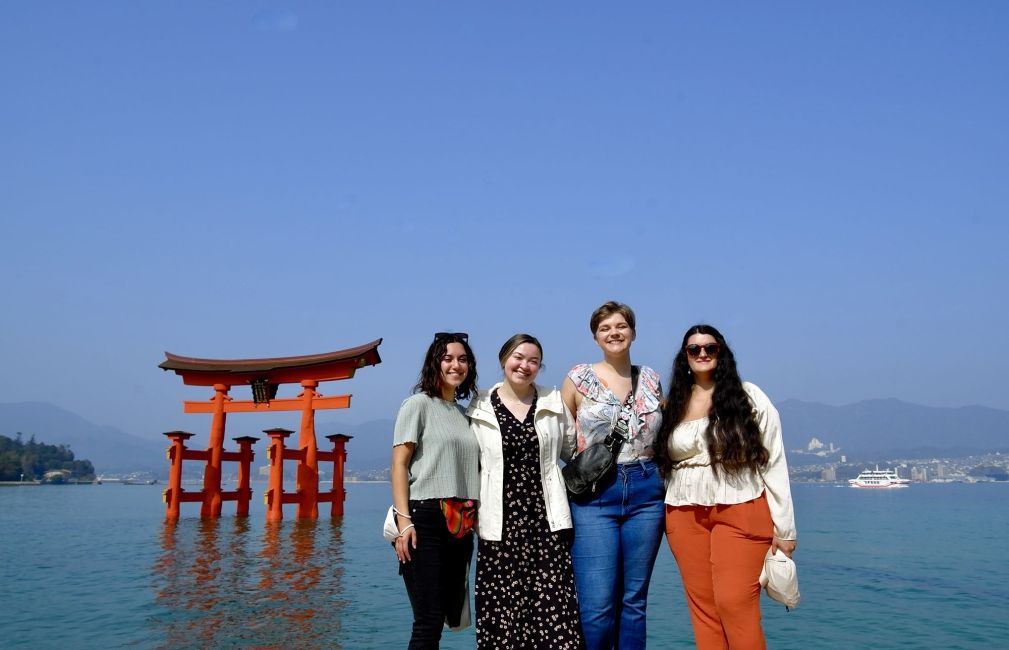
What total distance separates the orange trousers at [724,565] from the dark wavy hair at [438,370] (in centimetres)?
114

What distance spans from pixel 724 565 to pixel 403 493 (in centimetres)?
141

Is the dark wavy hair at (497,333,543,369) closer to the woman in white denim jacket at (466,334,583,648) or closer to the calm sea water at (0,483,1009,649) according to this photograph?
the woman in white denim jacket at (466,334,583,648)

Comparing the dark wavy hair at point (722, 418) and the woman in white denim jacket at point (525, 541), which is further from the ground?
the dark wavy hair at point (722, 418)

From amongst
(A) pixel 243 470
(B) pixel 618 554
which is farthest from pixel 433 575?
(A) pixel 243 470

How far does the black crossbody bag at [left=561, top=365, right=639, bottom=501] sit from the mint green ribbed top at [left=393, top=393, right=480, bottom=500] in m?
0.44

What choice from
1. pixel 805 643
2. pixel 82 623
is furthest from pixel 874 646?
→ pixel 82 623

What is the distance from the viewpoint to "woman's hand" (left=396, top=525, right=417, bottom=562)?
3.06 metres

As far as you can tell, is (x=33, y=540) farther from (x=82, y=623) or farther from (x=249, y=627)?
(x=249, y=627)

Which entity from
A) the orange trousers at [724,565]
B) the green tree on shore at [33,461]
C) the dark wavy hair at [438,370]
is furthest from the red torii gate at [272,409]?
the green tree on shore at [33,461]

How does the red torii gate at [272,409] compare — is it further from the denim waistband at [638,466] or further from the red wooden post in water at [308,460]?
the denim waistband at [638,466]

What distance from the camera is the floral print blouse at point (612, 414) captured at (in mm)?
3236

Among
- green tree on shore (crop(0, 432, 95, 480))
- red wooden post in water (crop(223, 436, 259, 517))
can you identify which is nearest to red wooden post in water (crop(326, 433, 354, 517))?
red wooden post in water (crop(223, 436, 259, 517))

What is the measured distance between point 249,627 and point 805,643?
5.48 m

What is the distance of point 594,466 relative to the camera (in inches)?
123
